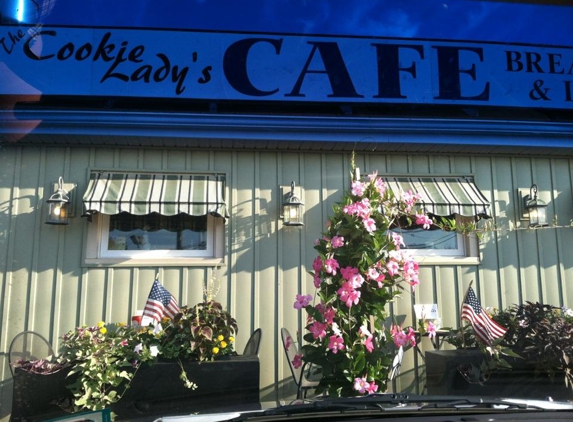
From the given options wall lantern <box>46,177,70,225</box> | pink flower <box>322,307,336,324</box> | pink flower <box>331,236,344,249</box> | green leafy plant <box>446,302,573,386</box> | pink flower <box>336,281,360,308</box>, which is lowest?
green leafy plant <box>446,302,573,386</box>

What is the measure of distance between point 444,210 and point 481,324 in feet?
4.28

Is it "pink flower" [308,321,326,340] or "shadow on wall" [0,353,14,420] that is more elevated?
"pink flower" [308,321,326,340]

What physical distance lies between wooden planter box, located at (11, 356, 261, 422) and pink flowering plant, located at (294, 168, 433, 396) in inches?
32.7

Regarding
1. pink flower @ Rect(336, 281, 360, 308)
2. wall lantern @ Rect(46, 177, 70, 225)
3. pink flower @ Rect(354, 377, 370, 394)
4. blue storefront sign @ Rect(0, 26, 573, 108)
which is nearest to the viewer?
pink flower @ Rect(354, 377, 370, 394)

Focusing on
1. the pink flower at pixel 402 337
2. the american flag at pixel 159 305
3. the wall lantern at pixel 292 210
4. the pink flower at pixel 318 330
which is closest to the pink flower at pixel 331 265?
the pink flower at pixel 318 330

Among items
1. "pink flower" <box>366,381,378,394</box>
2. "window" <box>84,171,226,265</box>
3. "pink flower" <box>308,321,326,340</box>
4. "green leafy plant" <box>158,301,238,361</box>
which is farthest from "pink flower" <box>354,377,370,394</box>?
"window" <box>84,171,226,265</box>

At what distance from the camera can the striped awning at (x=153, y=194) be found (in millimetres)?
5184

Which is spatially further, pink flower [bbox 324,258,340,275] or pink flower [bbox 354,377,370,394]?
pink flower [bbox 324,258,340,275]

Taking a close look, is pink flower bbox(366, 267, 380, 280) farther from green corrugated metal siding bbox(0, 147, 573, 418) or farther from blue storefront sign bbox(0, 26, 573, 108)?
blue storefront sign bbox(0, 26, 573, 108)

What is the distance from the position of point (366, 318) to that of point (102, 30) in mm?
4010

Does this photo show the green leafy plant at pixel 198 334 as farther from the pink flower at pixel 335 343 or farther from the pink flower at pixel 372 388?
the pink flower at pixel 372 388

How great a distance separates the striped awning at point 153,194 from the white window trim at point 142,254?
0.31m

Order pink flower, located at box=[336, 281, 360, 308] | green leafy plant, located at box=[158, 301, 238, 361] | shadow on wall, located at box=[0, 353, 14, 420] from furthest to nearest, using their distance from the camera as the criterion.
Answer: shadow on wall, located at box=[0, 353, 14, 420] → green leafy plant, located at box=[158, 301, 238, 361] → pink flower, located at box=[336, 281, 360, 308]

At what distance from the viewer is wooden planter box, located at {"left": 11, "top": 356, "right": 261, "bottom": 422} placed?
4062mm
